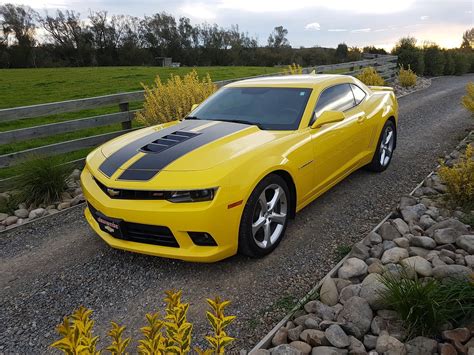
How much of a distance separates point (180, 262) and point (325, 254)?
1338mm

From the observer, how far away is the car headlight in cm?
288

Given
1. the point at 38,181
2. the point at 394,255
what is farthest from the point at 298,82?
the point at 38,181

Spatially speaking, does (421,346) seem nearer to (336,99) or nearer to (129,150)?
(129,150)

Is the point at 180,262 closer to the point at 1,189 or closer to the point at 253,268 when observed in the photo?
the point at 253,268

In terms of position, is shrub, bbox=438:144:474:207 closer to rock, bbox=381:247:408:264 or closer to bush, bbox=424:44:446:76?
rock, bbox=381:247:408:264

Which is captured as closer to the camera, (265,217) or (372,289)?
(372,289)

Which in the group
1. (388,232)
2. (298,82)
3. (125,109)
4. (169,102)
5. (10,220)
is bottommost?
(10,220)

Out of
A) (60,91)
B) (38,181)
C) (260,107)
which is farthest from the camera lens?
(60,91)

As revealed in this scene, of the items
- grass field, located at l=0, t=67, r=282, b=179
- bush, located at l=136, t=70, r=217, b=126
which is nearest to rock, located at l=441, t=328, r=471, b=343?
bush, located at l=136, t=70, r=217, b=126

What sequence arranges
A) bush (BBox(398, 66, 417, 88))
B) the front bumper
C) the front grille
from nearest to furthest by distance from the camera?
the front bumper → the front grille → bush (BBox(398, 66, 417, 88))

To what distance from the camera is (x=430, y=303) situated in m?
2.29

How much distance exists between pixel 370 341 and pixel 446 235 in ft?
4.83

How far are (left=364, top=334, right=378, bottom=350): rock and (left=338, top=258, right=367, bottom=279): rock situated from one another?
26.2 inches

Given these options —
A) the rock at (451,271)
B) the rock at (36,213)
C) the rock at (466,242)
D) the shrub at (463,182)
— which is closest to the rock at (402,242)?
the rock at (466,242)
